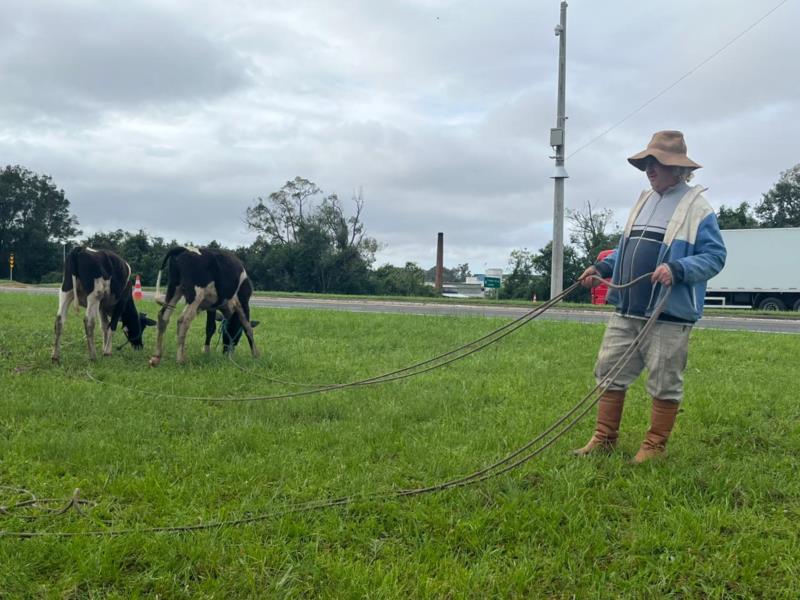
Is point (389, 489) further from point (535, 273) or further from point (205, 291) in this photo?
point (535, 273)

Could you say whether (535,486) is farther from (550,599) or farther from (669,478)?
(550,599)

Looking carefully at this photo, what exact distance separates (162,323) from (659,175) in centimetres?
665

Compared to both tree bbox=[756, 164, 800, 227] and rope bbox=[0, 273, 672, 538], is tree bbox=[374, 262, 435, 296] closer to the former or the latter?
tree bbox=[756, 164, 800, 227]

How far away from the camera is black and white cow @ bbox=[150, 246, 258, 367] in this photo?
28.1 feet

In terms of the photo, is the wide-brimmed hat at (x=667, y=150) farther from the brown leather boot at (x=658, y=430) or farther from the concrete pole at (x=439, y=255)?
the concrete pole at (x=439, y=255)

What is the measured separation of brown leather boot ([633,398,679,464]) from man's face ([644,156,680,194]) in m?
1.49

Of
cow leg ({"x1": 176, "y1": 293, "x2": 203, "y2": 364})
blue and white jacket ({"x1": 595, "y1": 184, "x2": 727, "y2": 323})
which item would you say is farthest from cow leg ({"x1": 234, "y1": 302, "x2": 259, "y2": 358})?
blue and white jacket ({"x1": 595, "y1": 184, "x2": 727, "y2": 323})

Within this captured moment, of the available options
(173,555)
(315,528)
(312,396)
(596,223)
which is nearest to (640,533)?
(315,528)

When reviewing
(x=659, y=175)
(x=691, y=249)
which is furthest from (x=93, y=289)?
(x=691, y=249)

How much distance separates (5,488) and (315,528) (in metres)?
1.97

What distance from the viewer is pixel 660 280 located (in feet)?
13.2

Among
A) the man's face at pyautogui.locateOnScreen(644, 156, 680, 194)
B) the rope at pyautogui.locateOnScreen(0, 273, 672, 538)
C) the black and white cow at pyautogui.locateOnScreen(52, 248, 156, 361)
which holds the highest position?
the man's face at pyautogui.locateOnScreen(644, 156, 680, 194)

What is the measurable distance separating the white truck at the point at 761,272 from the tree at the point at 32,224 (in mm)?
53563

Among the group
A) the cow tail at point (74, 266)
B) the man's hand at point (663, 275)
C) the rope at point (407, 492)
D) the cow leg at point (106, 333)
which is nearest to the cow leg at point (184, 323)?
the cow leg at point (106, 333)
